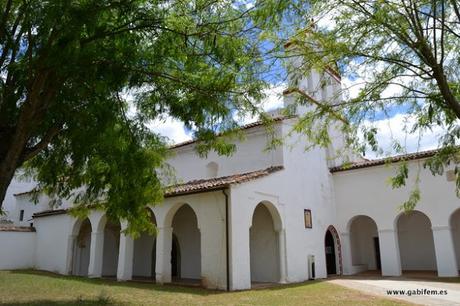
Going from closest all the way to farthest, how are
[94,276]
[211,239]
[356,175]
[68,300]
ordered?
[68,300], [211,239], [94,276], [356,175]

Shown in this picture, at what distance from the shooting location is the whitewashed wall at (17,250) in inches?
933

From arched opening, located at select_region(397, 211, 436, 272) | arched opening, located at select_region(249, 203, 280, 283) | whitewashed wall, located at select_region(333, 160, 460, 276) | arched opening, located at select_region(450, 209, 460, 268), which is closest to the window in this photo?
arched opening, located at select_region(249, 203, 280, 283)

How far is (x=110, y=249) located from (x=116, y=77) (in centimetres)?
1649

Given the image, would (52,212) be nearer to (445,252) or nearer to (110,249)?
(110,249)

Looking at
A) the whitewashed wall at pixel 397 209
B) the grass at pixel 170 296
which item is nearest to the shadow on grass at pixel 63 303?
the grass at pixel 170 296

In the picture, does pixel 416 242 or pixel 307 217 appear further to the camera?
pixel 416 242

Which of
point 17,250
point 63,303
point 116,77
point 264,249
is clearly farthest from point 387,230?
point 17,250

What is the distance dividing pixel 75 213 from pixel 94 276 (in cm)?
904

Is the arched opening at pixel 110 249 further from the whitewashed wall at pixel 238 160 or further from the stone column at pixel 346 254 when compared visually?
the stone column at pixel 346 254

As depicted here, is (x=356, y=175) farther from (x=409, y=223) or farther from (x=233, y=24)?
(x=233, y=24)

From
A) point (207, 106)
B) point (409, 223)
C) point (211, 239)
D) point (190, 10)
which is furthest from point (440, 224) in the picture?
point (190, 10)

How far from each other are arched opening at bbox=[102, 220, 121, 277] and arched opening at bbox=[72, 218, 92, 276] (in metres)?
1.46

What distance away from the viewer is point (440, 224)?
17.6 metres

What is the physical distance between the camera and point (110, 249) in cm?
2183
